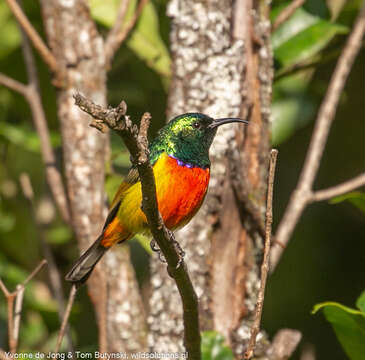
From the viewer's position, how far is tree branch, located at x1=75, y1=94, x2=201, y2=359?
1944 millimetres

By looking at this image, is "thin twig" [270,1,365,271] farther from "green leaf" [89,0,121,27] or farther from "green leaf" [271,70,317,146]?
"green leaf" [89,0,121,27]

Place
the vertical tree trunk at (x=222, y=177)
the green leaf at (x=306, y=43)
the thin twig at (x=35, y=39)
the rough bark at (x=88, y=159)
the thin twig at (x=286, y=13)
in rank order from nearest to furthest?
the vertical tree trunk at (x=222, y=177) → the rough bark at (x=88, y=159) → the thin twig at (x=35, y=39) → the thin twig at (x=286, y=13) → the green leaf at (x=306, y=43)

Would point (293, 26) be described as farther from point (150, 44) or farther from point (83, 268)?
point (83, 268)

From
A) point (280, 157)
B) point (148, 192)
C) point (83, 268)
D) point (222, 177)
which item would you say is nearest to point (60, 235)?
point (280, 157)

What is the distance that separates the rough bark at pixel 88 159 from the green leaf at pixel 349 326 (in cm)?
116

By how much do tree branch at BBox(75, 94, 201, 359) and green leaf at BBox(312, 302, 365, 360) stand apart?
1.92ft

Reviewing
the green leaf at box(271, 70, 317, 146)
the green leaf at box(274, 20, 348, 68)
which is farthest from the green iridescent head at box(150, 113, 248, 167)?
the green leaf at box(271, 70, 317, 146)

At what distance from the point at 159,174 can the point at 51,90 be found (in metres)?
2.45

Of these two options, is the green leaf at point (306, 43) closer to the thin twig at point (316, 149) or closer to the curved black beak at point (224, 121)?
the thin twig at point (316, 149)

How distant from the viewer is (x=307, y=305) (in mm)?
5156

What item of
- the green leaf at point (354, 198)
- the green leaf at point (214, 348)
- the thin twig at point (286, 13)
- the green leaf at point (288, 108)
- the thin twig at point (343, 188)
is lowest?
the green leaf at point (214, 348)

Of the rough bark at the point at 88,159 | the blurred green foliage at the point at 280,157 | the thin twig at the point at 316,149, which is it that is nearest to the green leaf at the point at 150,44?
the blurred green foliage at the point at 280,157

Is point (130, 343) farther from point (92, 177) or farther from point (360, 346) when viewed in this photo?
point (360, 346)

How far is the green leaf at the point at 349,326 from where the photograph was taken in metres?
3.00
